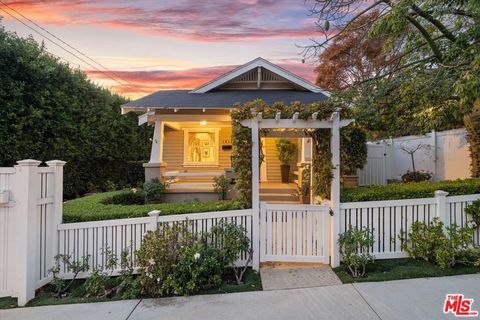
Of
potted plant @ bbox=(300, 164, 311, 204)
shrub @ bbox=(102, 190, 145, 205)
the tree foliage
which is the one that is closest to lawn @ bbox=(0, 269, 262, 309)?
shrub @ bbox=(102, 190, 145, 205)

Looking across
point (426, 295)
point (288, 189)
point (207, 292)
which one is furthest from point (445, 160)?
point (207, 292)

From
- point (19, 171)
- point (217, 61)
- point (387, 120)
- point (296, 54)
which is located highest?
point (217, 61)

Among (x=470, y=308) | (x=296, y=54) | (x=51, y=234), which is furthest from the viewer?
(x=296, y=54)

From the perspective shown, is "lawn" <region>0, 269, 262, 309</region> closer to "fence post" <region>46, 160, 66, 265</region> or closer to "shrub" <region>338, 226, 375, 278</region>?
"fence post" <region>46, 160, 66, 265</region>

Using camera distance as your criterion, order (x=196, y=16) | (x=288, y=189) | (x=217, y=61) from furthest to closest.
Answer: (x=217, y=61)
(x=196, y=16)
(x=288, y=189)

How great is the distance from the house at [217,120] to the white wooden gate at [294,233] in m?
3.42

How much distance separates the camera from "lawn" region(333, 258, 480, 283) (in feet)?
14.2

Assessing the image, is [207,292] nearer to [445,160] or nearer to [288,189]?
[288,189]

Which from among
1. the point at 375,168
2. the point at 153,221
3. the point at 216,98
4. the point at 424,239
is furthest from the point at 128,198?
the point at 375,168

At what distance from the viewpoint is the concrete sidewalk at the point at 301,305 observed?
11.0 feet

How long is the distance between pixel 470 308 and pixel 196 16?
963cm

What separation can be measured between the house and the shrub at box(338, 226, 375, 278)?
3.63 meters

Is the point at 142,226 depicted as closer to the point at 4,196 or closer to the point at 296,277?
the point at 4,196

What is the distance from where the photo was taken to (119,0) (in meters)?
8.62
